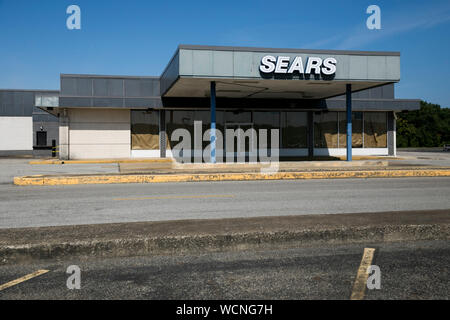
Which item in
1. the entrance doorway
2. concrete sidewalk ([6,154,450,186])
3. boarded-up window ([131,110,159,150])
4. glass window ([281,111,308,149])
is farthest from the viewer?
glass window ([281,111,308,149])

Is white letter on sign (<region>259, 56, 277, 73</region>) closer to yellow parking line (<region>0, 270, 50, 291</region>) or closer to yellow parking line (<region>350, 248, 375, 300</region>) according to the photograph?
yellow parking line (<region>350, 248, 375, 300</region>)

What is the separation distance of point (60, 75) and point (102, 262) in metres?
22.2

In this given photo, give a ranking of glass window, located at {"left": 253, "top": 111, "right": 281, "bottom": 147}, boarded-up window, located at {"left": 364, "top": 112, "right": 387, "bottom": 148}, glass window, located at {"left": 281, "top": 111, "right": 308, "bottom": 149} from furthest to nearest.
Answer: boarded-up window, located at {"left": 364, "top": 112, "right": 387, "bottom": 148} < glass window, located at {"left": 281, "top": 111, "right": 308, "bottom": 149} < glass window, located at {"left": 253, "top": 111, "right": 281, "bottom": 147}

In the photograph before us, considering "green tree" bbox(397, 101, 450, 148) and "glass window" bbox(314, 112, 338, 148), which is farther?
"green tree" bbox(397, 101, 450, 148)

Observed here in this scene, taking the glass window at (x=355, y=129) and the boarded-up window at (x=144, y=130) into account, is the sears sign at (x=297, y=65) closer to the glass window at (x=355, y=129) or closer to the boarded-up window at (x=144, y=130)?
the boarded-up window at (x=144, y=130)

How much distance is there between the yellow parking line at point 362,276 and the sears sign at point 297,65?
1320cm

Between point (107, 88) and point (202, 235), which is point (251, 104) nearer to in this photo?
point (107, 88)

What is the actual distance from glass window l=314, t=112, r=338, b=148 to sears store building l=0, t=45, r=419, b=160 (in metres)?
0.07

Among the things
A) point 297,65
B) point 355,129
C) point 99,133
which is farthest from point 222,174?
point 355,129

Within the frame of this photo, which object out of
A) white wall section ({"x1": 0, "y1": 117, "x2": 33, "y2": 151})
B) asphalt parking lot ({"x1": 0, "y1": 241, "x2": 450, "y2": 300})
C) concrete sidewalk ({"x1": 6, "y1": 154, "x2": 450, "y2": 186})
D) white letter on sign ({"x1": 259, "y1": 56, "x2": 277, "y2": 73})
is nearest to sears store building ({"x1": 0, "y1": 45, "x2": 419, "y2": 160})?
white letter on sign ({"x1": 259, "y1": 56, "x2": 277, "y2": 73})

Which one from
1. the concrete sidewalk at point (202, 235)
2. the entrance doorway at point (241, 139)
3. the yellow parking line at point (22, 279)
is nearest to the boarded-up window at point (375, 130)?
the entrance doorway at point (241, 139)

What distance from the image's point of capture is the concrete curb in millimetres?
4547

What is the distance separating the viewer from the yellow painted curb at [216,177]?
1312cm
